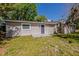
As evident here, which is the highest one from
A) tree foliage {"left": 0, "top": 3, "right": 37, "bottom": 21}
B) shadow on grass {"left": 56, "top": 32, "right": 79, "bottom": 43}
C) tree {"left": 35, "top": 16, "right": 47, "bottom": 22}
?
tree foliage {"left": 0, "top": 3, "right": 37, "bottom": 21}

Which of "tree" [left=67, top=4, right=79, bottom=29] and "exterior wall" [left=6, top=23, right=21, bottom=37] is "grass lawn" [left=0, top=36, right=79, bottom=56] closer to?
"exterior wall" [left=6, top=23, right=21, bottom=37]

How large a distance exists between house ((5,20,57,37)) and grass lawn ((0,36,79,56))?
0.57 m

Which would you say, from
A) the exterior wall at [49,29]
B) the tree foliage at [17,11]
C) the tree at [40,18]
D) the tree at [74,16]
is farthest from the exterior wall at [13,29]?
the tree at [74,16]

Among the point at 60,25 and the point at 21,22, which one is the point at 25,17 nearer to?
the point at 21,22

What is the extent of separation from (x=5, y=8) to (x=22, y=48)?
6.06ft

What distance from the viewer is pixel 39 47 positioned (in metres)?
7.39

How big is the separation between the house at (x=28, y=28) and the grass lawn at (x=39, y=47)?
0.57 m

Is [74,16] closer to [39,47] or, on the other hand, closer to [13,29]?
[39,47]

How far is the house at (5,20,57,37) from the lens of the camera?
8738 mm

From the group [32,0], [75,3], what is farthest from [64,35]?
[32,0]

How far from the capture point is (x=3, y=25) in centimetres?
895

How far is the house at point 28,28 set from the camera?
344 inches

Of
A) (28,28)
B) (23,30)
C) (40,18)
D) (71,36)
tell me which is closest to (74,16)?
(71,36)

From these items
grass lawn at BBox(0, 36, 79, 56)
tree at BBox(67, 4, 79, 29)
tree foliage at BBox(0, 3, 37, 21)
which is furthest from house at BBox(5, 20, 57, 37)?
tree at BBox(67, 4, 79, 29)
